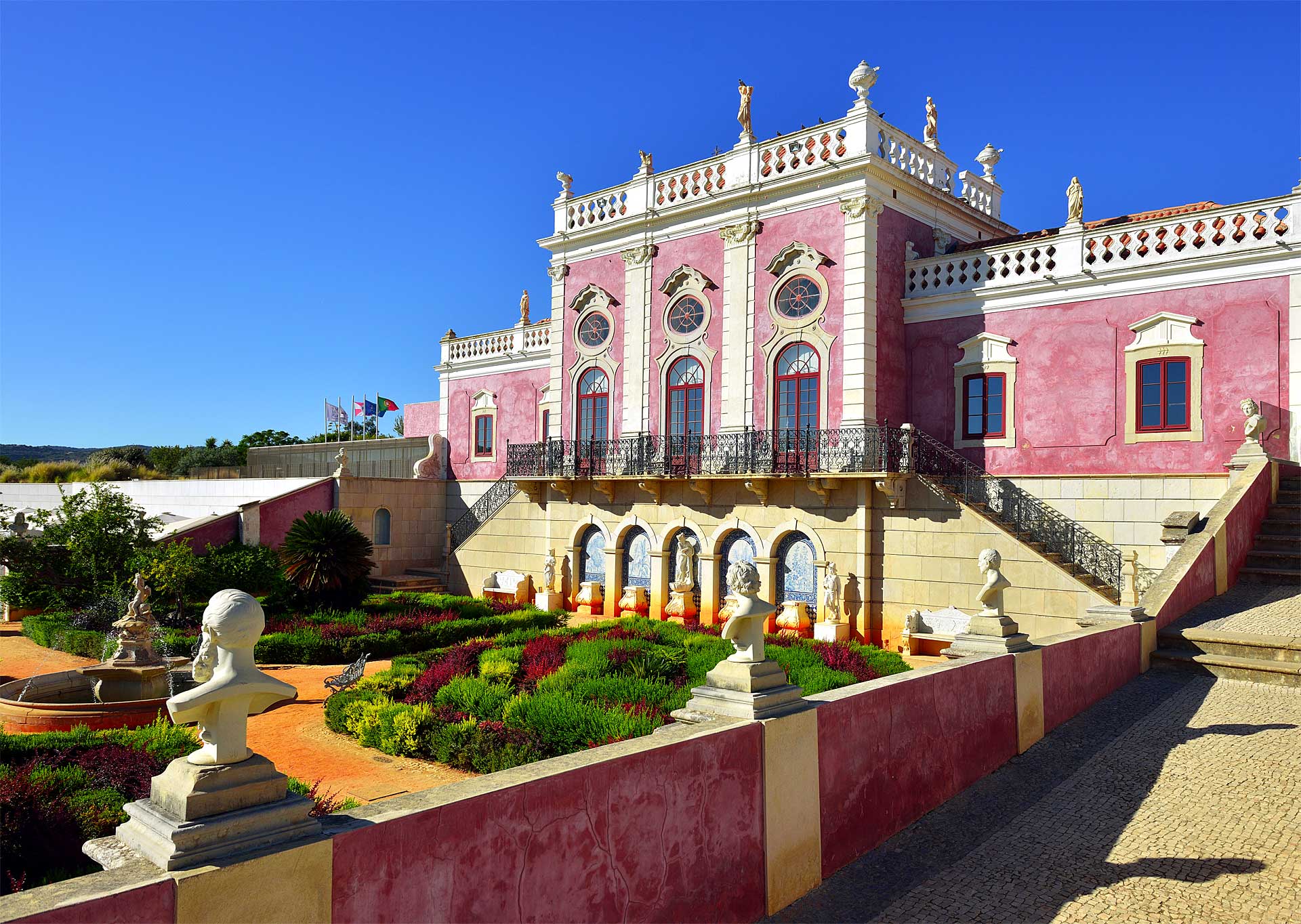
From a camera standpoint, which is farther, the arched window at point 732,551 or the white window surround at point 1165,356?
the arched window at point 732,551

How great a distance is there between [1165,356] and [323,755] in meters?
16.8

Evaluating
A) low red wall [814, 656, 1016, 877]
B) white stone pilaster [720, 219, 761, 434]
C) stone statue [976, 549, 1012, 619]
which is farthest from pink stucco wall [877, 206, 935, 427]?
low red wall [814, 656, 1016, 877]

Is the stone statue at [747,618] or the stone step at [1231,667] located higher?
the stone statue at [747,618]

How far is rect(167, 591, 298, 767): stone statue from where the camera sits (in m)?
3.55

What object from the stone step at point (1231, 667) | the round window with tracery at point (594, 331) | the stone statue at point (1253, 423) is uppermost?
the round window with tracery at point (594, 331)

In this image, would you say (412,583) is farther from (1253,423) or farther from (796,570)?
(1253,423)

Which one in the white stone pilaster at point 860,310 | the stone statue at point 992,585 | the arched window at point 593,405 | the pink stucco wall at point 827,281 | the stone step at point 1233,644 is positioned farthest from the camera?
the arched window at point 593,405

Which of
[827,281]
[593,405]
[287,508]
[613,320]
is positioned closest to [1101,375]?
[827,281]

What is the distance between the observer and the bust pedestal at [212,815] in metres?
3.29

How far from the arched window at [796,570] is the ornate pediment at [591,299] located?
29.3 feet

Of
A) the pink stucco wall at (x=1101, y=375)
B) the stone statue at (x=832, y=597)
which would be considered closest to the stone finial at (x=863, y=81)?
the pink stucco wall at (x=1101, y=375)

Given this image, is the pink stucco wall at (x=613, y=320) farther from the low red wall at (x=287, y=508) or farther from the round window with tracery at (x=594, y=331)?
the low red wall at (x=287, y=508)

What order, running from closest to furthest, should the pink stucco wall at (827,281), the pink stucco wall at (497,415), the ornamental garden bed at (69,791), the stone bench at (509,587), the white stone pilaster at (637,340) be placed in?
1. the ornamental garden bed at (69,791)
2. the pink stucco wall at (827,281)
3. the white stone pilaster at (637,340)
4. the stone bench at (509,587)
5. the pink stucco wall at (497,415)

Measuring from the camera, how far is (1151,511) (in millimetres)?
17375
